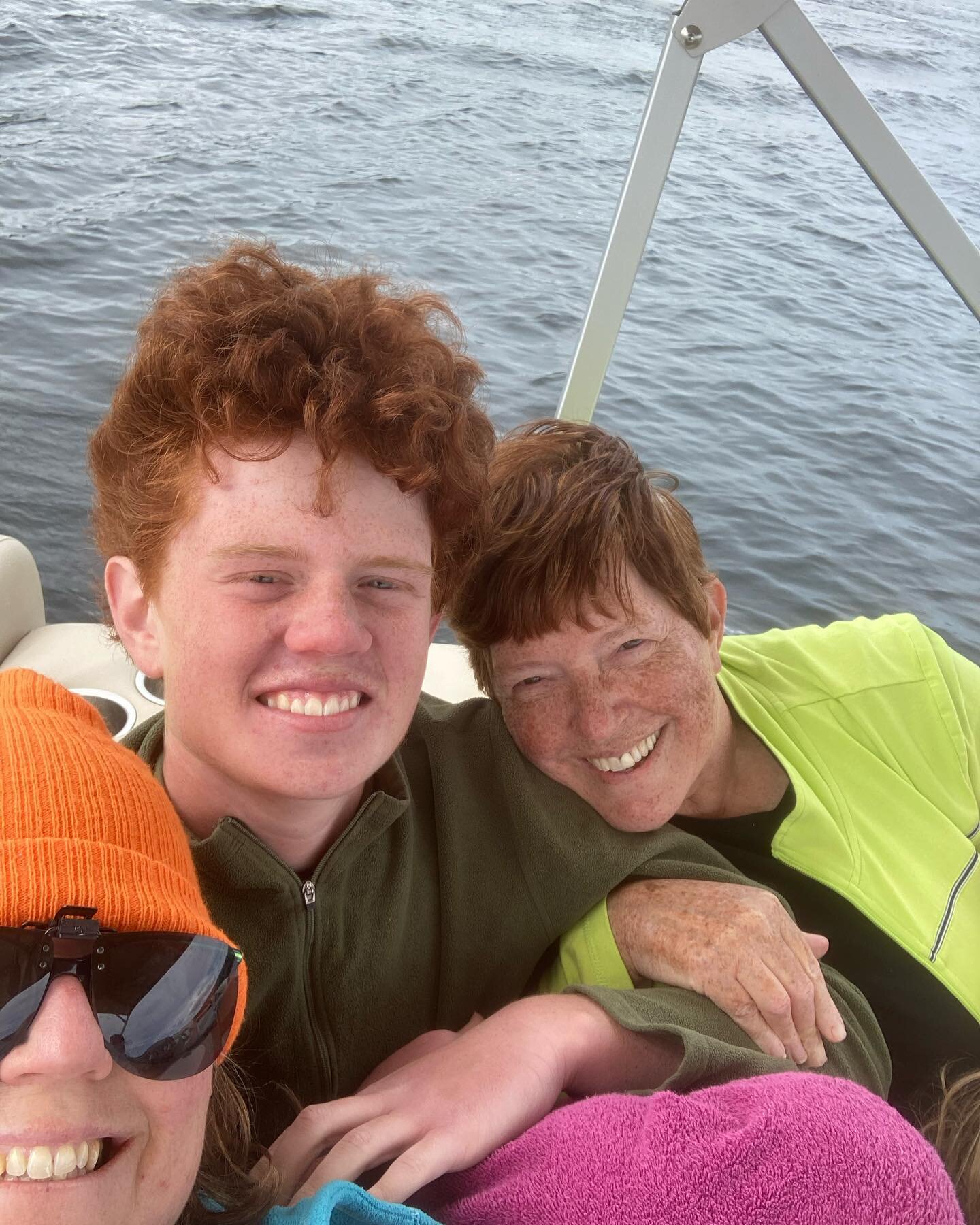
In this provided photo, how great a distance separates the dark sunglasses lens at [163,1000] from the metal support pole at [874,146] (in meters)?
1.86

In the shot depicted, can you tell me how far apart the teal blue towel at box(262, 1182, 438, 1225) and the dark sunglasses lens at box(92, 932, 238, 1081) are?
133 millimetres

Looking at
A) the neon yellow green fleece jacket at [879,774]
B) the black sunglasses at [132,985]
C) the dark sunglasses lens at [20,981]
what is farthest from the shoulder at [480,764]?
the dark sunglasses lens at [20,981]

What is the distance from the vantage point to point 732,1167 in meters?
0.98

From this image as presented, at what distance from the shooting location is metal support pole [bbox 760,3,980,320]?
2.14 metres

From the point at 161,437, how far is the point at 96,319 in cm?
706

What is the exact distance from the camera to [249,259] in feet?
4.45

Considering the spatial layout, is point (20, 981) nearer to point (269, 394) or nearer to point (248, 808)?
point (248, 808)

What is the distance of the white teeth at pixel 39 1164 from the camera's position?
2.75 feet

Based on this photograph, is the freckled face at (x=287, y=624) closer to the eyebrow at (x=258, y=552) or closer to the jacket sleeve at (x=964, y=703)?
the eyebrow at (x=258, y=552)

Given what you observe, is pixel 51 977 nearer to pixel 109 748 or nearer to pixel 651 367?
pixel 109 748

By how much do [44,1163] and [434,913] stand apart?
69 cm

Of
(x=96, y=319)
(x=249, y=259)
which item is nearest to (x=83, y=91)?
(x=96, y=319)

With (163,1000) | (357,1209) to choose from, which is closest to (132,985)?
(163,1000)

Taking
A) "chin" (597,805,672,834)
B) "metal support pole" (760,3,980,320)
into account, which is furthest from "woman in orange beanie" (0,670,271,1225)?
"metal support pole" (760,3,980,320)
